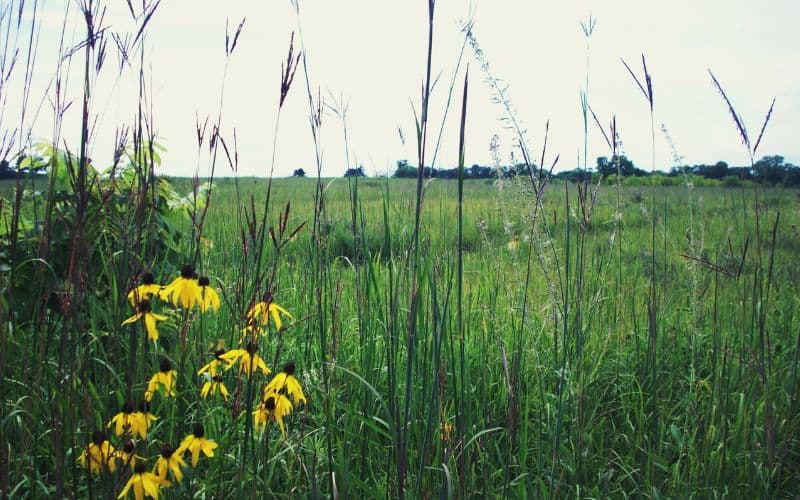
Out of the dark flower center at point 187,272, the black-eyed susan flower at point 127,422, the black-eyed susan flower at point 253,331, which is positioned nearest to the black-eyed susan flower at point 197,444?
the black-eyed susan flower at point 127,422

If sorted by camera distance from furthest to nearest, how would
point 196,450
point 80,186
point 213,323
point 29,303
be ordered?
1. point 213,323
2. point 29,303
3. point 196,450
4. point 80,186

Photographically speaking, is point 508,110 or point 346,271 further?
point 346,271

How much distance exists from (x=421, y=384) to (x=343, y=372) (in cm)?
31

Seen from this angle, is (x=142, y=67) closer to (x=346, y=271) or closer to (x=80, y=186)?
(x=80, y=186)

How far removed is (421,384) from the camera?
2006mm

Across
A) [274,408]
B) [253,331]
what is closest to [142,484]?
[274,408]

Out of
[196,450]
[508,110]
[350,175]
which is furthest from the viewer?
[350,175]

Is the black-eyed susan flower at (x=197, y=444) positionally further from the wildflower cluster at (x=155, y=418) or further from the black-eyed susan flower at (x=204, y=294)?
the black-eyed susan flower at (x=204, y=294)

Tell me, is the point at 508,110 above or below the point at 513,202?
above

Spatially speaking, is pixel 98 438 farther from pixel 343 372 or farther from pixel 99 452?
pixel 343 372

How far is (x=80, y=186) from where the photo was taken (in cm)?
104

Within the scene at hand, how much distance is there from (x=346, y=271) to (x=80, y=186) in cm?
284

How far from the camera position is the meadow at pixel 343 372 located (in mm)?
1218

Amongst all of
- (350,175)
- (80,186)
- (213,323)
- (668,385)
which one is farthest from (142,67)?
(668,385)
